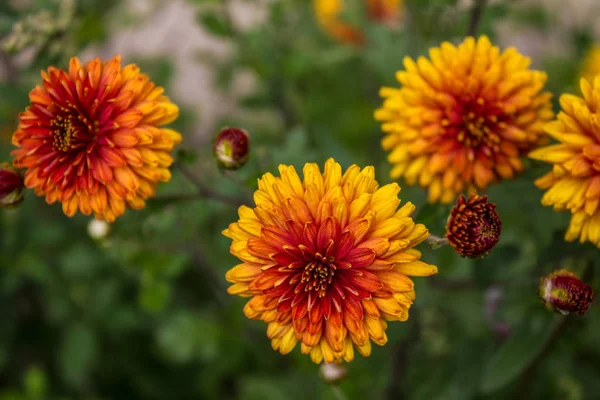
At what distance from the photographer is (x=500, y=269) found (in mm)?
1399

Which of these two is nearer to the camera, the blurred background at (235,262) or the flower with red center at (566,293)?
the flower with red center at (566,293)

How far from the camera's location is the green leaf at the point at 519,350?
1303 millimetres

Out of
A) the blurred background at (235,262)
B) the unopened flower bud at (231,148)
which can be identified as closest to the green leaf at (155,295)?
the blurred background at (235,262)

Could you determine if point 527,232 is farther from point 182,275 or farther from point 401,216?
point 182,275

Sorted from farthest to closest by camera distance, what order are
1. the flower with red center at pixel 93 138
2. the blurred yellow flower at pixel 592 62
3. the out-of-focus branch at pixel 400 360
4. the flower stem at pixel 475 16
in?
the blurred yellow flower at pixel 592 62
the out-of-focus branch at pixel 400 360
the flower stem at pixel 475 16
the flower with red center at pixel 93 138

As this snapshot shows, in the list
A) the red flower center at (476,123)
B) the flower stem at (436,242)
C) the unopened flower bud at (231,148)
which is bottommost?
the flower stem at (436,242)

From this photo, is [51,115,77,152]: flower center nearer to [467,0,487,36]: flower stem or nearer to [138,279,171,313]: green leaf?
[138,279,171,313]: green leaf

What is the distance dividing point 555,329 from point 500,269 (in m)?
0.19

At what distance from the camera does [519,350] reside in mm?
1324

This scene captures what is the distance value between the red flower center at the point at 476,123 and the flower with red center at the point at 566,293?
26 centimetres

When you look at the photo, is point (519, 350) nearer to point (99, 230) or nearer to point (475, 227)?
point (475, 227)

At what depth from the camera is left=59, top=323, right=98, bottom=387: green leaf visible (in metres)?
2.09

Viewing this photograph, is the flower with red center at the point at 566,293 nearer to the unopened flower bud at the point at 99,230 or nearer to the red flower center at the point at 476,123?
the red flower center at the point at 476,123

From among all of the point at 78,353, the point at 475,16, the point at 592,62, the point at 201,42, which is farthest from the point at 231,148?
the point at 201,42
